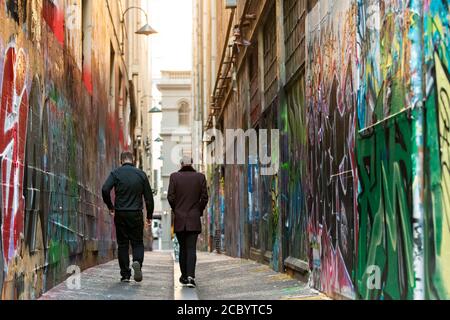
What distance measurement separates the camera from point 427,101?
18.9 feet

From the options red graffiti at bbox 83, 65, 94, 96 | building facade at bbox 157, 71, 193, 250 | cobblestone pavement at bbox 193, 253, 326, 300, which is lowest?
cobblestone pavement at bbox 193, 253, 326, 300

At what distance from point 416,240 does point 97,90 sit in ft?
40.7

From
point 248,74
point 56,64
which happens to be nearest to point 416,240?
point 56,64

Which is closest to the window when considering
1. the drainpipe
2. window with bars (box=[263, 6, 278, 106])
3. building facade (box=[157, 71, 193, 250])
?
building facade (box=[157, 71, 193, 250])

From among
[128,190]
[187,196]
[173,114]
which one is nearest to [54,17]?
[128,190]

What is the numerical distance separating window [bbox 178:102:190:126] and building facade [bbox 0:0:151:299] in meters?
50.5

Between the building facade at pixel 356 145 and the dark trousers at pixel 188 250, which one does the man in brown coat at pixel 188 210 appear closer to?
the dark trousers at pixel 188 250

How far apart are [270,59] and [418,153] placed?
33.8 feet

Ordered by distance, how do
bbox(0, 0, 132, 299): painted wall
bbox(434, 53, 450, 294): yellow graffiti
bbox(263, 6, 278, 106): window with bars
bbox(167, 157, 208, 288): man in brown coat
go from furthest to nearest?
bbox(263, 6, 278, 106): window with bars < bbox(167, 157, 208, 288): man in brown coat < bbox(0, 0, 132, 299): painted wall < bbox(434, 53, 450, 294): yellow graffiti

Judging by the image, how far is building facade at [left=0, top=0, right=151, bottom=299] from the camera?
287 inches

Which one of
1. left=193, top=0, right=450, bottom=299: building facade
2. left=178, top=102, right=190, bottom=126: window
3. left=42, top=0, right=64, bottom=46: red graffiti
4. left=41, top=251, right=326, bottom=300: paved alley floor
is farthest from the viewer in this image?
left=178, top=102, right=190, bottom=126: window

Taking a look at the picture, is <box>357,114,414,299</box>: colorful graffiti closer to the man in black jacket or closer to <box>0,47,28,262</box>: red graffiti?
<box>0,47,28,262</box>: red graffiti
